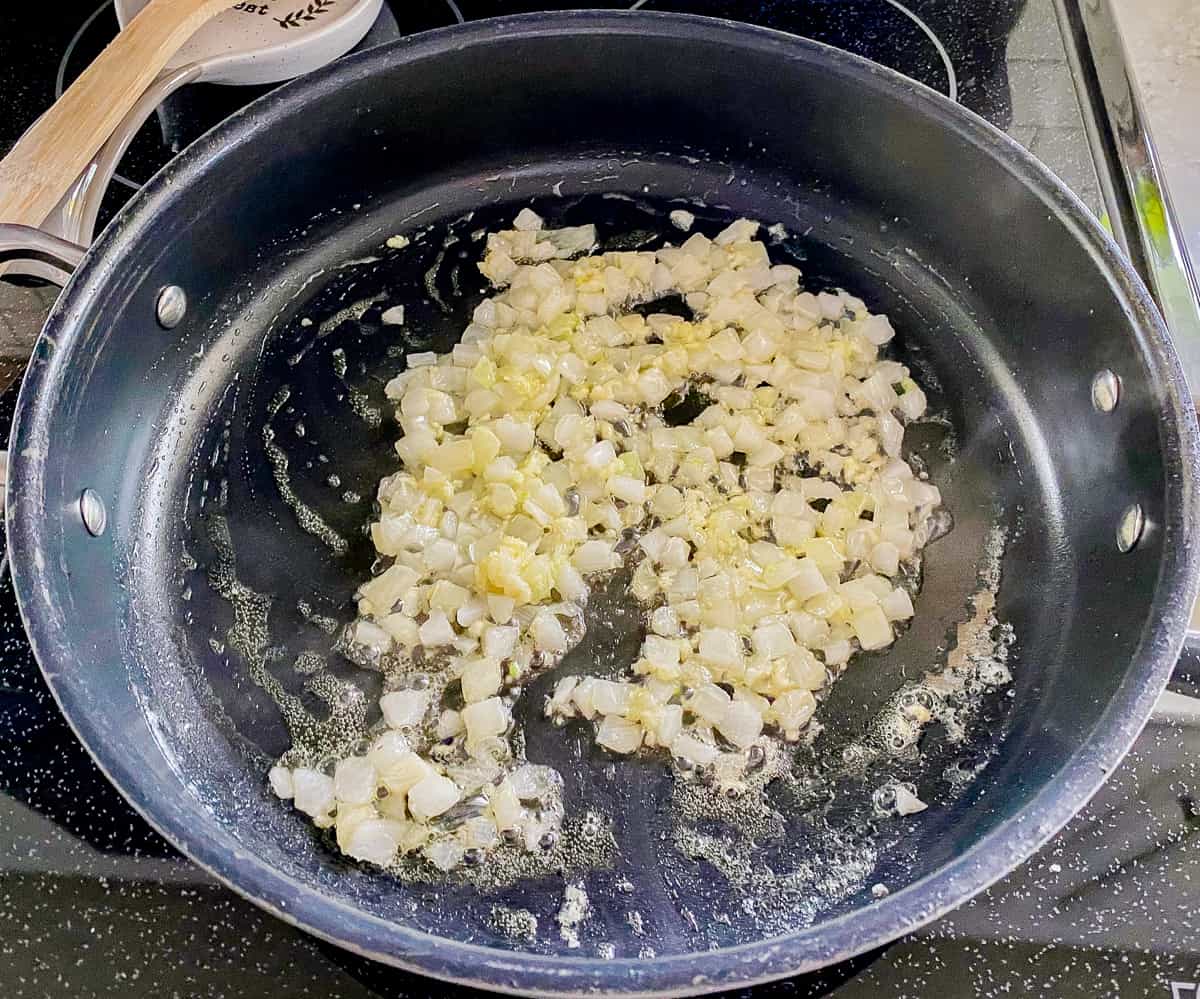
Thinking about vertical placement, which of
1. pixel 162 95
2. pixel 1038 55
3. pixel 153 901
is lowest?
pixel 153 901

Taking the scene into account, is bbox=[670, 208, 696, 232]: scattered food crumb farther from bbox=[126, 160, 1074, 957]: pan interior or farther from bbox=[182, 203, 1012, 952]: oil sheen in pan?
bbox=[182, 203, 1012, 952]: oil sheen in pan

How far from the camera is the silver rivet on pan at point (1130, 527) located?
93 centimetres

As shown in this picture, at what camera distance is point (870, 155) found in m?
1.15

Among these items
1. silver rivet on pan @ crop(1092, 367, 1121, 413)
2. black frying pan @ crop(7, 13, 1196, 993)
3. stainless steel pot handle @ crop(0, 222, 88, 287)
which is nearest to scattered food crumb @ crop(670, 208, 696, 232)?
black frying pan @ crop(7, 13, 1196, 993)

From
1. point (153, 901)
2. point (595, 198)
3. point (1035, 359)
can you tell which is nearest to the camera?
point (153, 901)

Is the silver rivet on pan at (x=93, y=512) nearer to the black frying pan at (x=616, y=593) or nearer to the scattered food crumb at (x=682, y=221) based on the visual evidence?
the black frying pan at (x=616, y=593)

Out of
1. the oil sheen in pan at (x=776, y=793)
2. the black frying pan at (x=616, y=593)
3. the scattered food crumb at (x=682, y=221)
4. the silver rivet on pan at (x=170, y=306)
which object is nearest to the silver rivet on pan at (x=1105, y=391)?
the black frying pan at (x=616, y=593)

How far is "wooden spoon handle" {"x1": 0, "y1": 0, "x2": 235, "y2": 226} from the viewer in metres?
1.00

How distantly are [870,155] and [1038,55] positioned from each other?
0.34 metres

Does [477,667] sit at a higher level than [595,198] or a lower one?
lower

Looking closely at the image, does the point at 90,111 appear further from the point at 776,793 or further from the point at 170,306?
the point at 776,793

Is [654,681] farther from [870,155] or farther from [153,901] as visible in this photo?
[870,155]

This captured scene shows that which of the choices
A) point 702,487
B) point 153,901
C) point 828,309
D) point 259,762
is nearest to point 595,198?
point 828,309

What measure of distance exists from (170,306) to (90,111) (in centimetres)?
21
